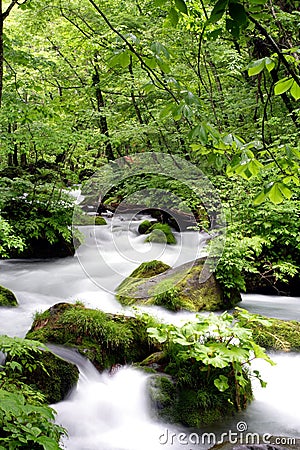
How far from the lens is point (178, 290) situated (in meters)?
5.31

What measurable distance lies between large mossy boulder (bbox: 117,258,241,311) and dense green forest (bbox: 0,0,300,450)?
0.27 metres

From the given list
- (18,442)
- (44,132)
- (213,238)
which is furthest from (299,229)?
(18,442)

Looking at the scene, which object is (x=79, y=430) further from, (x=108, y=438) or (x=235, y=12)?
(x=235, y=12)

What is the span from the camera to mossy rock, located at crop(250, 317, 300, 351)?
4074mm

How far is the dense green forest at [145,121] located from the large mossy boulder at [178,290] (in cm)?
27

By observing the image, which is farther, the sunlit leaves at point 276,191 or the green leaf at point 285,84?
the sunlit leaves at point 276,191

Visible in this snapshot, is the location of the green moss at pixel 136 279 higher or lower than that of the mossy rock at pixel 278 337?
higher

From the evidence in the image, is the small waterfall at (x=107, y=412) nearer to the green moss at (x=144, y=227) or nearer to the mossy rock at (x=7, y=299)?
the mossy rock at (x=7, y=299)

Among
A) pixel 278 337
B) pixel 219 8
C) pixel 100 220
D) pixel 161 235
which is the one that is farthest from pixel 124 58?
pixel 100 220

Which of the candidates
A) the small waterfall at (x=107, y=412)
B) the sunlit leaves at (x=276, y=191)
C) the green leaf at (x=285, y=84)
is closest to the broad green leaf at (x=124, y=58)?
the green leaf at (x=285, y=84)

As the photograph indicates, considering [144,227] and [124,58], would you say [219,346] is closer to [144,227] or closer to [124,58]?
[124,58]

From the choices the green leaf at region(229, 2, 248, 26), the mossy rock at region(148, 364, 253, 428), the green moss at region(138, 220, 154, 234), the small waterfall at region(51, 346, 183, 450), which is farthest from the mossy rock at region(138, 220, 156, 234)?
the green leaf at region(229, 2, 248, 26)
